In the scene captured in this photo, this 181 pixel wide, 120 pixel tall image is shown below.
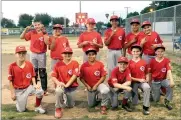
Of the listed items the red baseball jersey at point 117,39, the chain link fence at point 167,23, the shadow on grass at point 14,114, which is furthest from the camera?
the chain link fence at point 167,23

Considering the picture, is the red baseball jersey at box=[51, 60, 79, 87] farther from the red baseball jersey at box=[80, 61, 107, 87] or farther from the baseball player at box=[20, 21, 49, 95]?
the baseball player at box=[20, 21, 49, 95]

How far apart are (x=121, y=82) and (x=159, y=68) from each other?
92cm

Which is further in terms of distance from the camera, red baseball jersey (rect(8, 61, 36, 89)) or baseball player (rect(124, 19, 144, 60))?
baseball player (rect(124, 19, 144, 60))

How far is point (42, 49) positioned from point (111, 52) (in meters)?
1.70

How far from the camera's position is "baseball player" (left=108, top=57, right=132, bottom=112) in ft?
20.6

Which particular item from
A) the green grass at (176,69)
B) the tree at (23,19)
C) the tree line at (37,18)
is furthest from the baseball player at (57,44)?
the tree at (23,19)

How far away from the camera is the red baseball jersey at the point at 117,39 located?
7438 millimetres

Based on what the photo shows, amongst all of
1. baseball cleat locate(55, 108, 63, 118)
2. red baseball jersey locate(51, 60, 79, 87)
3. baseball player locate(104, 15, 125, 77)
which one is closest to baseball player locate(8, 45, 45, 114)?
baseball cleat locate(55, 108, 63, 118)

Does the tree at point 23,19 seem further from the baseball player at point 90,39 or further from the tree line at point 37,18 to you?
the baseball player at point 90,39

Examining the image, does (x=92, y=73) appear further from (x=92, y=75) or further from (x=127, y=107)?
(x=127, y=107)

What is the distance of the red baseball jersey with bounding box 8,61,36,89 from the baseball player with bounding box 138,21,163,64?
2.54m

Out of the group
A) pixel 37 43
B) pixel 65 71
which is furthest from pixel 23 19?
pixel 65 71

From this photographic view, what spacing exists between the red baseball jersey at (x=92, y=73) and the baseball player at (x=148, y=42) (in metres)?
1.17

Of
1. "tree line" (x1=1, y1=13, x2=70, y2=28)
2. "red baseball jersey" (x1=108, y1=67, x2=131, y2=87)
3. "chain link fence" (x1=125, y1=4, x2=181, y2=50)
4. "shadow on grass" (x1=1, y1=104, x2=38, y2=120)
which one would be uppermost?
"tree line" (x1=1, y1=13, x2=70, y2=28)
